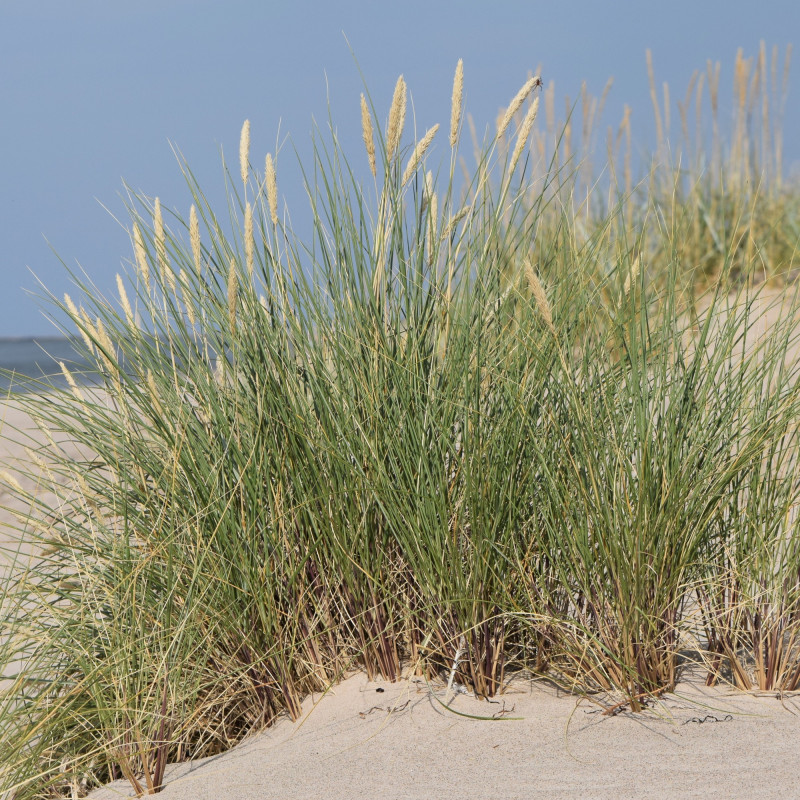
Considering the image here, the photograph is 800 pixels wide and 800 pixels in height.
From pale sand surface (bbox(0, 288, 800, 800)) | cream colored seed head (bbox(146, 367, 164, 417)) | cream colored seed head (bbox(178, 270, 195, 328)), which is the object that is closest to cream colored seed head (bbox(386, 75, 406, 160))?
cream colored seed head (bbox(178, 270, 195, 328))

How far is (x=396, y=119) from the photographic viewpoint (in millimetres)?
1662

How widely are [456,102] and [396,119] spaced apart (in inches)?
5.5

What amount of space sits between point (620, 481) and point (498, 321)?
0.39 meters

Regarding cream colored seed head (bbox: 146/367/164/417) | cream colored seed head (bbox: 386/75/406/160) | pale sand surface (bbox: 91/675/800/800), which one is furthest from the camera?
cream colored seed head (bbox: 146/367/164/417)

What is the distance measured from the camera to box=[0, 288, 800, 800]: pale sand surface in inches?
53.5

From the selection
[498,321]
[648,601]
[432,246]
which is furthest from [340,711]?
[432,246]

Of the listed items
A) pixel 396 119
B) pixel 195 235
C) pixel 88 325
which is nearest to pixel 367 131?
pixel 396 119

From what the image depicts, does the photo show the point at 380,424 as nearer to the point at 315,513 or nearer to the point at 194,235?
the point at 315,513

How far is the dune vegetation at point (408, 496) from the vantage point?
1.53m

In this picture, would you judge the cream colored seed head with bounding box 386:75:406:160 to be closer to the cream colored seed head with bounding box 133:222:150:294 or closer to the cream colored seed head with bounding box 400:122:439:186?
the cream colored seed head with bounding box 400:122:439:186

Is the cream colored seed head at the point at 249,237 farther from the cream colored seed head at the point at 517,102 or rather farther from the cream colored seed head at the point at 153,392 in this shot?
the cream colored seed head at the point at 517,102

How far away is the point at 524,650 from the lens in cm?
166

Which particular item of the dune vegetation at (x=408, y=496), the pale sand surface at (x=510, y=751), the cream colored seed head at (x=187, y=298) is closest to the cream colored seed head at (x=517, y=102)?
the dune vegetation at (x=408, y=496)

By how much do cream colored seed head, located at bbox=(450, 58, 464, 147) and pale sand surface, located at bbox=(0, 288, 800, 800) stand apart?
1.10 metres
